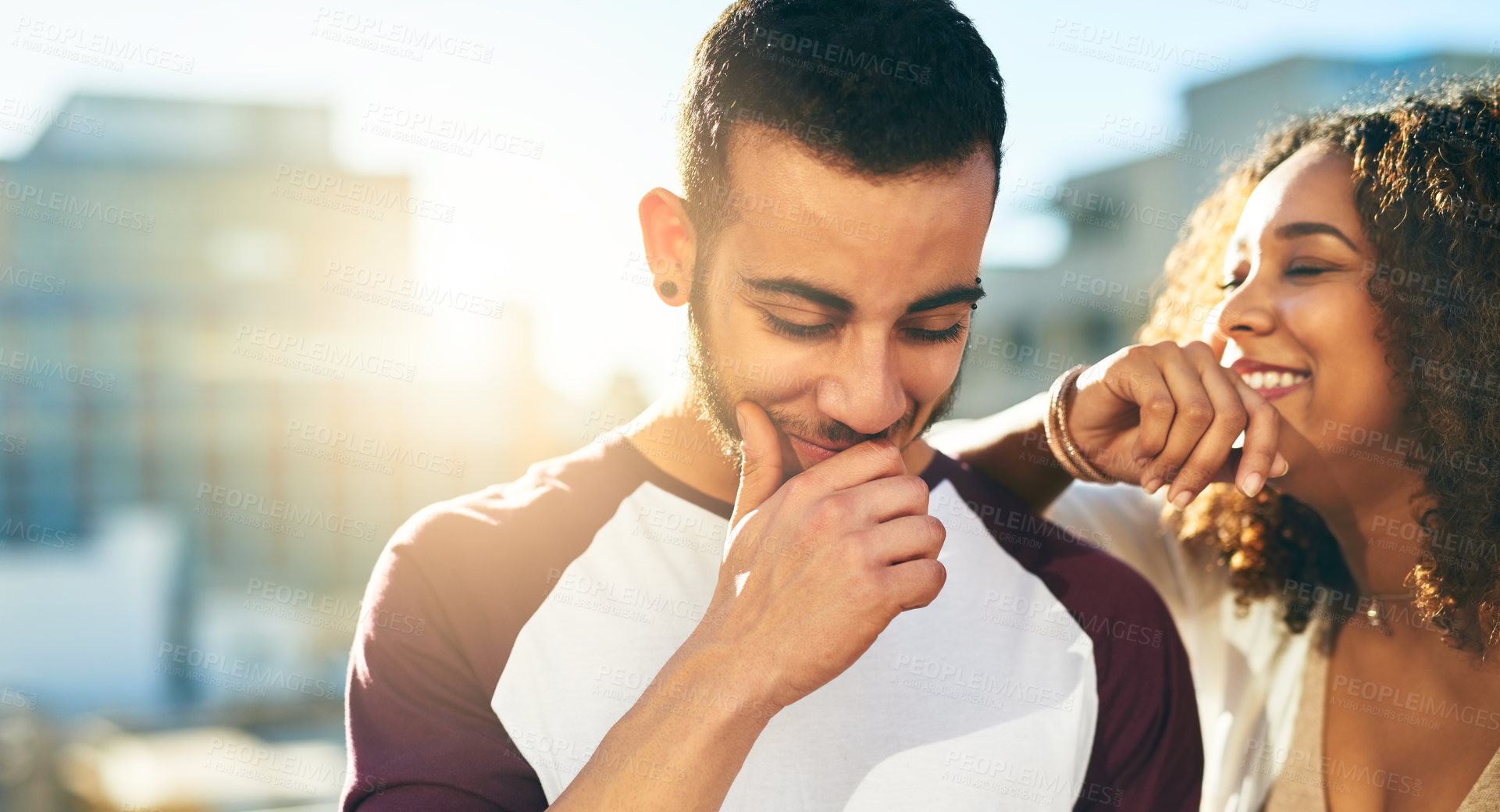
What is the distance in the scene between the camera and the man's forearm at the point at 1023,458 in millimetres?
1996

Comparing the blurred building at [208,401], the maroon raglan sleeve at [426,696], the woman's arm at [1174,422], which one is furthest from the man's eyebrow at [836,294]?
the blurred building at [208,401]

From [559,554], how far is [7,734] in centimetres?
2307

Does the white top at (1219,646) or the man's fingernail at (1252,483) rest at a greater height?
the man's fingernail at (1252,483)

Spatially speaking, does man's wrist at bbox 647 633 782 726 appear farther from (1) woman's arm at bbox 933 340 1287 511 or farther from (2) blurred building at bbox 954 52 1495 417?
(2) blurred building at bbox 954 52 1495 417

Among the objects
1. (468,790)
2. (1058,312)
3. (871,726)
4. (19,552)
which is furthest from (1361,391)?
(19,552)

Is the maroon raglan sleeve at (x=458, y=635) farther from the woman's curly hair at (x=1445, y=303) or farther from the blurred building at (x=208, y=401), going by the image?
the blurred building at (x=208, y=401)

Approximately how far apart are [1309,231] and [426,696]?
5.59ft

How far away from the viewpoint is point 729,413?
1.62 m

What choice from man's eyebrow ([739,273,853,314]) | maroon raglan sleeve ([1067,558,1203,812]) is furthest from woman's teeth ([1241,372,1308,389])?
man's eyebrow ([739,273,853,314])

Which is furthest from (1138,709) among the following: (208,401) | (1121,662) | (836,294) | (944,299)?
(208,401)

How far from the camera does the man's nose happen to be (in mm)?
1492

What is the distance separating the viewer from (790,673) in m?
1.26

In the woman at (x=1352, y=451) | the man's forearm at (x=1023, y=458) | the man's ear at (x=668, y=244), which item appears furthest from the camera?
the man's forearm at (x=1023, y=458)

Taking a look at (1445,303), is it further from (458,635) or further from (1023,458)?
(458,635)
